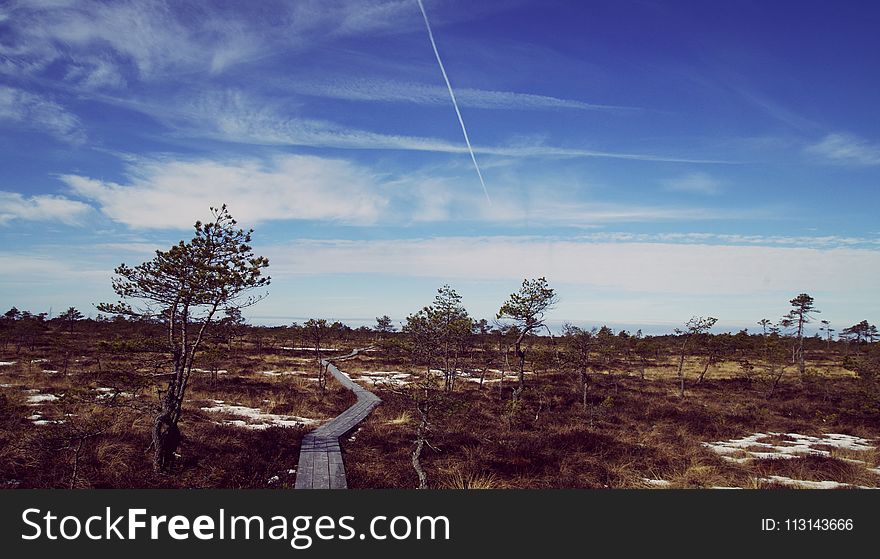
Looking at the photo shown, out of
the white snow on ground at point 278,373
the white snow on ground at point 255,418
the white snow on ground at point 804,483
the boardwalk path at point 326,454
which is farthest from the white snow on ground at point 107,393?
the white snow on ground at point 804,483

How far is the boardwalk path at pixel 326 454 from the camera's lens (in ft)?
42.6

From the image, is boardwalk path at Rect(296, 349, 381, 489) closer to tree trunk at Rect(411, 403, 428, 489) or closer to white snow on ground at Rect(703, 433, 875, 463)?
tree trunk at Rect(411, 403, 428, 489)

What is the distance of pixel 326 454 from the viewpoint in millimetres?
15914

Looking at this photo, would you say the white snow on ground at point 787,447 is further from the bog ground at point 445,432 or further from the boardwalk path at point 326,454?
the boardwalk path at point 326,454

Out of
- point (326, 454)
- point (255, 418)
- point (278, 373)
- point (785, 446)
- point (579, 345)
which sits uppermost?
point (579, 345)

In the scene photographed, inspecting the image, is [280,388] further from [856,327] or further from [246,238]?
[856,327]

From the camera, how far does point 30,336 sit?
163 feet

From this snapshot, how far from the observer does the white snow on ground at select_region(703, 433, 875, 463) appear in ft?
57.7

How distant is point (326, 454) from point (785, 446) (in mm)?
19653

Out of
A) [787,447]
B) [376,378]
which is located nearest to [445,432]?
[787,447]

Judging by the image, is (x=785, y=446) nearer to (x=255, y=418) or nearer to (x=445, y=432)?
(x=445, y=432)

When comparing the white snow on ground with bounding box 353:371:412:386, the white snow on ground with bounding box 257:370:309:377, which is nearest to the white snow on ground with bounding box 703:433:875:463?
the white snow on ground with bounding box 353:371:412:386

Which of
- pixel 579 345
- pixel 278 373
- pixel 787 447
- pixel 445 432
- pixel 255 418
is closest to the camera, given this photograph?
pixel 787 447

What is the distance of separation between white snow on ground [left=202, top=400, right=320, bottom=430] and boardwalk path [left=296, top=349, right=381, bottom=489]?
63.2 inches
